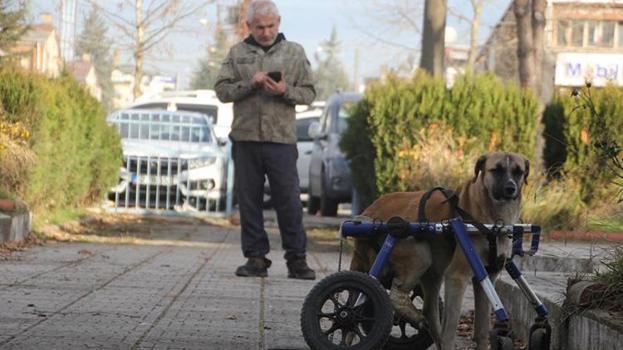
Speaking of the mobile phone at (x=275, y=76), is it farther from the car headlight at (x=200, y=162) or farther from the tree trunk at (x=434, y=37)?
the tree trunk at (x=434, y=37)

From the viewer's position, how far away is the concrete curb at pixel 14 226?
13219mm

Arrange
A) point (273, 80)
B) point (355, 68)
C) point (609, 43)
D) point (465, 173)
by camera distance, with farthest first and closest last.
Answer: point (355, 68) → point (609, 43) → point (465, 173) → point (273, 80)

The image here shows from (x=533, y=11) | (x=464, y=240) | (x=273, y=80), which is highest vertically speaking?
(x=533, y=11)

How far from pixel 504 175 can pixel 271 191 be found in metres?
4.52

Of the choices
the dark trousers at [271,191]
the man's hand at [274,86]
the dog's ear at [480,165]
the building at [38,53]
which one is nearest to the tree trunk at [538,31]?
the building at [38,53]

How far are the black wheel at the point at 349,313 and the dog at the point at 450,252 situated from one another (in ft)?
0.85

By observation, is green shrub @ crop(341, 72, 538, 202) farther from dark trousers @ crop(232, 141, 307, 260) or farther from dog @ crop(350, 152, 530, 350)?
dog @ crop(350, 152, 530, 350)

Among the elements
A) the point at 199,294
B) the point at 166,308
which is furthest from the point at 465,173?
the point at 166,308

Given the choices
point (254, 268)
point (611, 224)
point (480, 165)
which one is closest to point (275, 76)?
point (254, 268)

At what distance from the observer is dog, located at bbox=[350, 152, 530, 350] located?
646cm

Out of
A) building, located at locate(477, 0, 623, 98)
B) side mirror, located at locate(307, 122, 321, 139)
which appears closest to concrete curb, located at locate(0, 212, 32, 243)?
building, located at locate(477, 0, 623, 98)

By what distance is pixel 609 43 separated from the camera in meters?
80.6

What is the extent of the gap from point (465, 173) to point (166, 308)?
7.00 meters

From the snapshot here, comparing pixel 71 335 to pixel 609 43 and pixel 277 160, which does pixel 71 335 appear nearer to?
pixel 277 160
